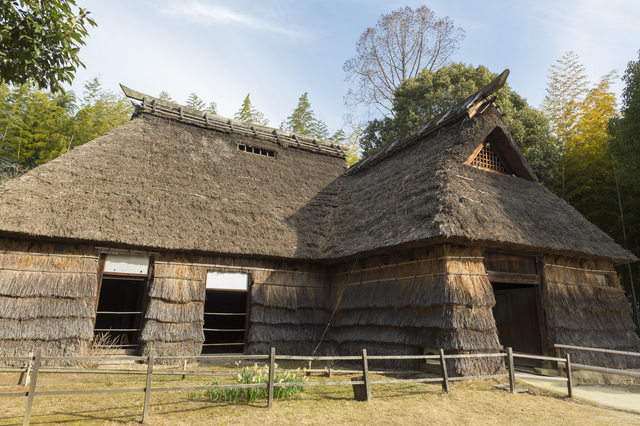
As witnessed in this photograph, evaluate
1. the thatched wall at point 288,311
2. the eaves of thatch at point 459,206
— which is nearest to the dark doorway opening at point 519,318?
the eaves of thatch at point 459,206

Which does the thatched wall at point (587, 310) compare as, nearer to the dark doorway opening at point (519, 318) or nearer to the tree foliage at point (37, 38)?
the dark doorway opening at point (519, 318)

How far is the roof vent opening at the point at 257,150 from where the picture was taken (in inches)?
610

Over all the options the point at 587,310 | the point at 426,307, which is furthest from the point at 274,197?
the point at 587,310

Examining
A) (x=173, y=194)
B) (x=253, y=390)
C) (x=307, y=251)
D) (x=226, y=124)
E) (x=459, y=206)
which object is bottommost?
(x=253, y=390)

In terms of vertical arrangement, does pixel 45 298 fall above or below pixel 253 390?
above

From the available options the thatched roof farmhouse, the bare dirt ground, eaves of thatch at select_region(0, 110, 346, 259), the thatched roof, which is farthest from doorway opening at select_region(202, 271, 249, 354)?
the bare dirt ground

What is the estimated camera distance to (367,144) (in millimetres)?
26188

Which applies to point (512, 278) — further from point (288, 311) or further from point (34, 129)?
point (34, 129)

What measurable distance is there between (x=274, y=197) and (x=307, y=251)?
8.27 feet

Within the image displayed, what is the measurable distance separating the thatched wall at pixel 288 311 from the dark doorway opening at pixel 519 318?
566cm

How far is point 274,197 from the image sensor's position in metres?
13.6

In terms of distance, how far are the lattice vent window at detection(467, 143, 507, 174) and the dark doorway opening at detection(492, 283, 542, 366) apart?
3.76 meters

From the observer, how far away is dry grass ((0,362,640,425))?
18.4ft

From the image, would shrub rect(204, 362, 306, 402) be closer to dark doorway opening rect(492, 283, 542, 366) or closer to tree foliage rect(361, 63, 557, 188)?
dark doorway opening rect(492, 283, 542, 366)
